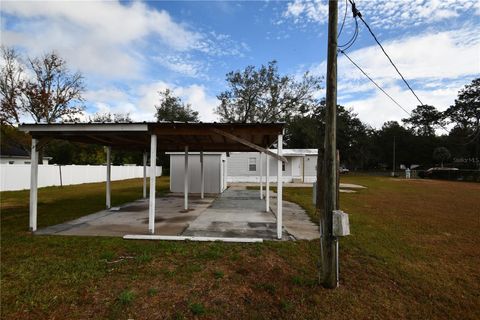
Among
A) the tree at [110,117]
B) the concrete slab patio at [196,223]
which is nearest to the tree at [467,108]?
the concrete slab patio at [196,223]

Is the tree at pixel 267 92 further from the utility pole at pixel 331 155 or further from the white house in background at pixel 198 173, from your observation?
the utility pole at pixel 331 155

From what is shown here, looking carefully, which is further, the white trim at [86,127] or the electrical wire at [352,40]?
the white trim at [86,127]

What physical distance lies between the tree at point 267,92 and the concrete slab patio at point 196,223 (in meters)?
24.0

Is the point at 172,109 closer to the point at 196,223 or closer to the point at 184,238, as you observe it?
the point at 196,223

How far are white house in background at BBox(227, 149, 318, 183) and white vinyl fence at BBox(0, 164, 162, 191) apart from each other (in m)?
11.5

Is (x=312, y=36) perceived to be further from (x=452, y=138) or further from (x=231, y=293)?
(x=452, y=138)

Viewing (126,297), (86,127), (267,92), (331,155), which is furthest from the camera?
(267,92)

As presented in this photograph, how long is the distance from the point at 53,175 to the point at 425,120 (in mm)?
59593

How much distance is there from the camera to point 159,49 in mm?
13656

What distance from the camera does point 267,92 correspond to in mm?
33844

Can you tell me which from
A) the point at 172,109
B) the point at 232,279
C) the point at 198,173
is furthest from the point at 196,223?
the point at 172,109

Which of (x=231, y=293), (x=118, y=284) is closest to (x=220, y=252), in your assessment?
(x=231, y=293)

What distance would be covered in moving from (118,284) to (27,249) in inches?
111

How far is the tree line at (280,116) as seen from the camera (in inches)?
845
